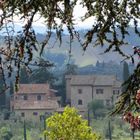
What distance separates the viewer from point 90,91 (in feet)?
312

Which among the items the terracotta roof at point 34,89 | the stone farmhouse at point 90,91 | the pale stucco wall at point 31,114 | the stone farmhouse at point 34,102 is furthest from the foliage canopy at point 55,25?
the stone farmhouse at point 90,91

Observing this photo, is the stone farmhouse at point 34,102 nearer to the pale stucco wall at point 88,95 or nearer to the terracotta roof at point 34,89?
the terracotta roof at point 34,89

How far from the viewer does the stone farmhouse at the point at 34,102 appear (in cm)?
8488

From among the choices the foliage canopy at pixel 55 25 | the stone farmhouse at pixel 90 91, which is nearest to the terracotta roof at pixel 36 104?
the stone farmhouse at pixel 90 91

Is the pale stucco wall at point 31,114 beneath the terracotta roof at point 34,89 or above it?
beneath

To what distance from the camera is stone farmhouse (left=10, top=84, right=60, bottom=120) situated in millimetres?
84875

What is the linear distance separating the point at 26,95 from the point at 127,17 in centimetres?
8548

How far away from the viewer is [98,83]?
95.4 metres

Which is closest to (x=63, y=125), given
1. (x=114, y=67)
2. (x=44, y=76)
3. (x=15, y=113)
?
(x=15, y=113)

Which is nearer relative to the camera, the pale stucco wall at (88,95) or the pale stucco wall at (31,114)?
the pale stucco wall at (31,114)

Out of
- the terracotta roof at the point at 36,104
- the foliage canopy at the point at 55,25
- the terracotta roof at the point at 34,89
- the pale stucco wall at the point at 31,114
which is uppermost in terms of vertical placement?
the foliage canopy at the point at 55,25

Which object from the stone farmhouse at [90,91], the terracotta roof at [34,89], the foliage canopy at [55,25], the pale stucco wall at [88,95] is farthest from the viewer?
the pale stucco wall at [88,95]

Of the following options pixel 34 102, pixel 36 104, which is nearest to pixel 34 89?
pixel 34 102

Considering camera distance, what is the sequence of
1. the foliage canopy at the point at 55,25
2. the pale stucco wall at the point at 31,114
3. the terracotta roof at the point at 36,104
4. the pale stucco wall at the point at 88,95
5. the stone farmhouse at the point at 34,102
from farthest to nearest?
1. the pale stucco wall at the point at 88,95
2. the terracotta roof at the point at 36,104
3. the stone farmhouse at the point at 34,102
4. the pale stucco wall at the point at 31,114
5. the foliage canopy at the point at 55,25
